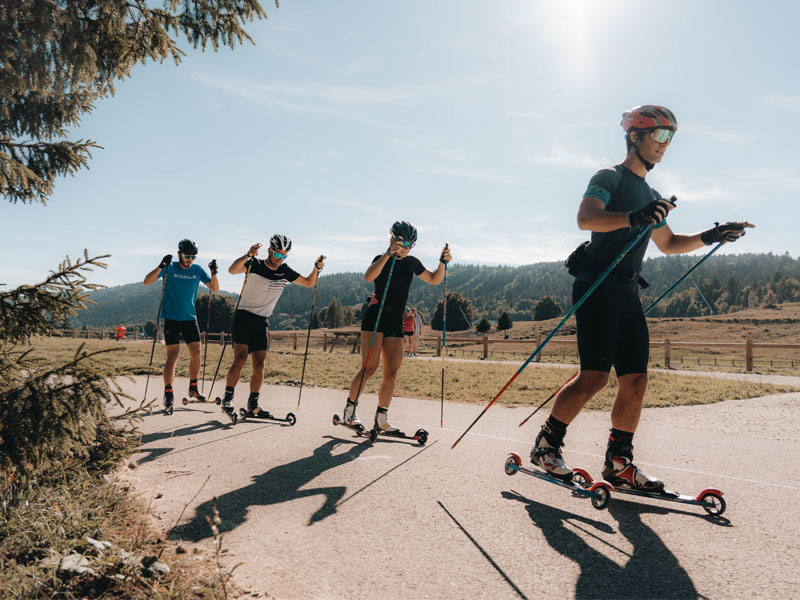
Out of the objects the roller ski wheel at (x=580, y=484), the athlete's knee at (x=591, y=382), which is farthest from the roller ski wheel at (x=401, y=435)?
the athlete's knee at (x=591, y=382)

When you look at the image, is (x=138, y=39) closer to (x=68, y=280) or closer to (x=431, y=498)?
(x=68, y=280)

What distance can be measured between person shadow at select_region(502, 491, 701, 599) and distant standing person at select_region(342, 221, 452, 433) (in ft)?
8.51

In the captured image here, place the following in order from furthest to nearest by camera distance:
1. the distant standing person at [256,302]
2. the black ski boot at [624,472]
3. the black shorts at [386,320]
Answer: the distant standing person at [256,302] < the black shorts at [386,320] < the black ski boot at [624,472]

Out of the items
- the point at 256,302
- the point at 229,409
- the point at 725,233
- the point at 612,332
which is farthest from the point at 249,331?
the point at 725,233

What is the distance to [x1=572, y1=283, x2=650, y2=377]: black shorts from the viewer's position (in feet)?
11.8

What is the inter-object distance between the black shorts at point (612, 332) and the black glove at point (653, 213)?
553 mm

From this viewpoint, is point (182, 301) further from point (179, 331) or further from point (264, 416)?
point (264, 416)

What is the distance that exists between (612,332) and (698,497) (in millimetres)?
1183

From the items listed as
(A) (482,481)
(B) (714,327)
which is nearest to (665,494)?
(A) (482,481)

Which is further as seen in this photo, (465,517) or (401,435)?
(401,435)

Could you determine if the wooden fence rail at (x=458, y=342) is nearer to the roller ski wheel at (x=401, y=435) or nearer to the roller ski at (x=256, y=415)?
the roller ski at (x=256, y=415)

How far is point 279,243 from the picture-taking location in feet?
22.8

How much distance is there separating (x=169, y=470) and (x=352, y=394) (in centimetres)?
223

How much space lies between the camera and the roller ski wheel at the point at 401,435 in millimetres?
5312
